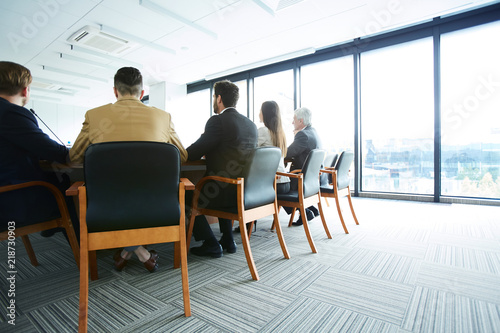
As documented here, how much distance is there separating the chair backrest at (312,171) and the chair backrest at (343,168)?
46 cm

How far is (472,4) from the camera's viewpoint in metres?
3.76

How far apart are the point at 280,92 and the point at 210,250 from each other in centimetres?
481

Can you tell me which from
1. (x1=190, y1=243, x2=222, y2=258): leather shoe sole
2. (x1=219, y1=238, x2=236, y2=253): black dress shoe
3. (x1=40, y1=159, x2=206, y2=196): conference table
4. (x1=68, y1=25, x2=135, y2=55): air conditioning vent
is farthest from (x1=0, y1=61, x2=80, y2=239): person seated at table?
(x1=68, y1=25, x2=135, y2=55): air conditioning vent

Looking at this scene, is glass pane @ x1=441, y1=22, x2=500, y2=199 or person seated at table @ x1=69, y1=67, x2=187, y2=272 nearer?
person seated at table @ x1=69, y1=67, x2=187, y2=272

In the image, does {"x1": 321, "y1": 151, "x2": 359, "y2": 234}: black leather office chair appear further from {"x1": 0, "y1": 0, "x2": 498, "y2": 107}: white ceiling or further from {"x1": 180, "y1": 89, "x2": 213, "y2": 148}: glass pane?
{"x1": 180, "y1": 89, "x2": 213, "y2": 148}: glass pane

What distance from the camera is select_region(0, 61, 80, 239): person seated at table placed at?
4.49 feet

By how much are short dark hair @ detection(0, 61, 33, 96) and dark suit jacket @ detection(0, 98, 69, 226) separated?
13 centimetres

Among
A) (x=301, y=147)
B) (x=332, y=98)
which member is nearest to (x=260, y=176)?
(x=301, y=147)

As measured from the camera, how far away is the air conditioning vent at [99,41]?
4473 mm

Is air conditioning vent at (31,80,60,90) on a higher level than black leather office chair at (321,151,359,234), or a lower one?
higher

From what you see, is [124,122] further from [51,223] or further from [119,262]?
[119,262]

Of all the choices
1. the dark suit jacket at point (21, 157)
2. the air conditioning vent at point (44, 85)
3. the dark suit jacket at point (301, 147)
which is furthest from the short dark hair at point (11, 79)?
the air conditioning vent at point (44, 85)

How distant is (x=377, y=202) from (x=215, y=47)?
4.01 metres

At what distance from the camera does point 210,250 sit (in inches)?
81.0
